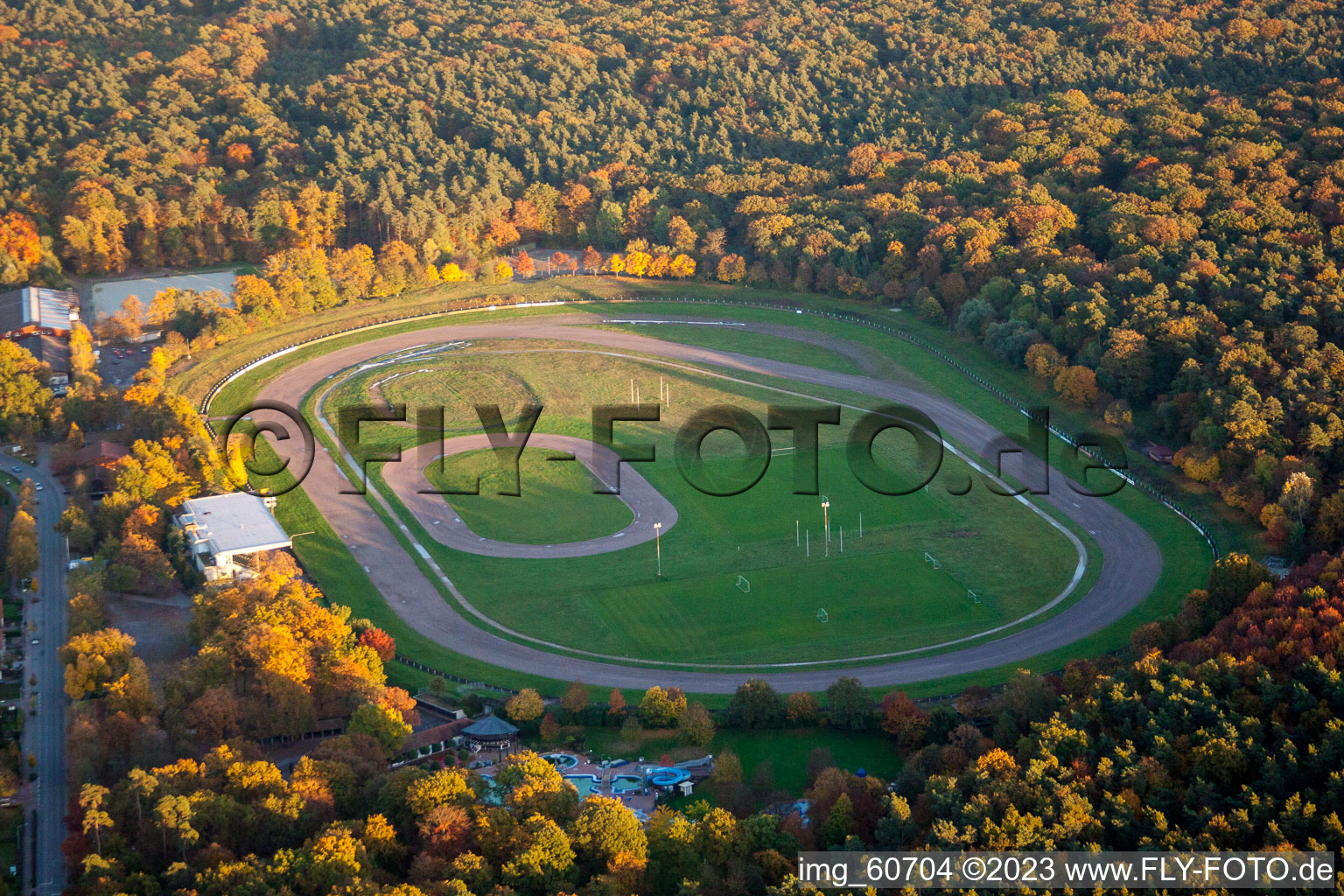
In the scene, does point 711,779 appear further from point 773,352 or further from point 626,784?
point 773,352

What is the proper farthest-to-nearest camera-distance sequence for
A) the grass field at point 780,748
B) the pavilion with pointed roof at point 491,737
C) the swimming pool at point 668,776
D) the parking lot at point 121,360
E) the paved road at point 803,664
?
the parking lot at point 121,360
the paved road at point 803,664
the pavilion with pointed roof at point 491,737
the grass field at point 780,748
the swimming pool at point 668,776

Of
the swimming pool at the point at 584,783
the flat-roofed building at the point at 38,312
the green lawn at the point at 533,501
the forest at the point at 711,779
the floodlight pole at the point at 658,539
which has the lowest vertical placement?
the swimming pool at the point at 584,783

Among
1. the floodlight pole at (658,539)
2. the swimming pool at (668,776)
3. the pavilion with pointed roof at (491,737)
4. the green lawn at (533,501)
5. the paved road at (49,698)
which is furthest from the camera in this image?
the green lawn at (533,501)

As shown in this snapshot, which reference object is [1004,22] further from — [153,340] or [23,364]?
[23,364]

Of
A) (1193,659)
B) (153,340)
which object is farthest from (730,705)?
(153,340)

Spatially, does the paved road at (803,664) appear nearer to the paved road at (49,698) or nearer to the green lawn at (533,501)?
the green lawn at (533,501)

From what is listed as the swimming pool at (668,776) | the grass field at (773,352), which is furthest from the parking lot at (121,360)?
the swimming pool at (668,776)

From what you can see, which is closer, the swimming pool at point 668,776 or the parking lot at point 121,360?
the swimming pool at point 668,776

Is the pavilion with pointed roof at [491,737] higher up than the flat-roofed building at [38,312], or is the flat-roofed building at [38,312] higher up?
the flat-roofed building at [38,312]

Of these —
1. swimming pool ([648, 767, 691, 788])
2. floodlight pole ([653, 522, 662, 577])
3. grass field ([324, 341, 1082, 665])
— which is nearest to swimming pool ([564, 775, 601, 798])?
swimming pool ([648, 767, 691, 788])
